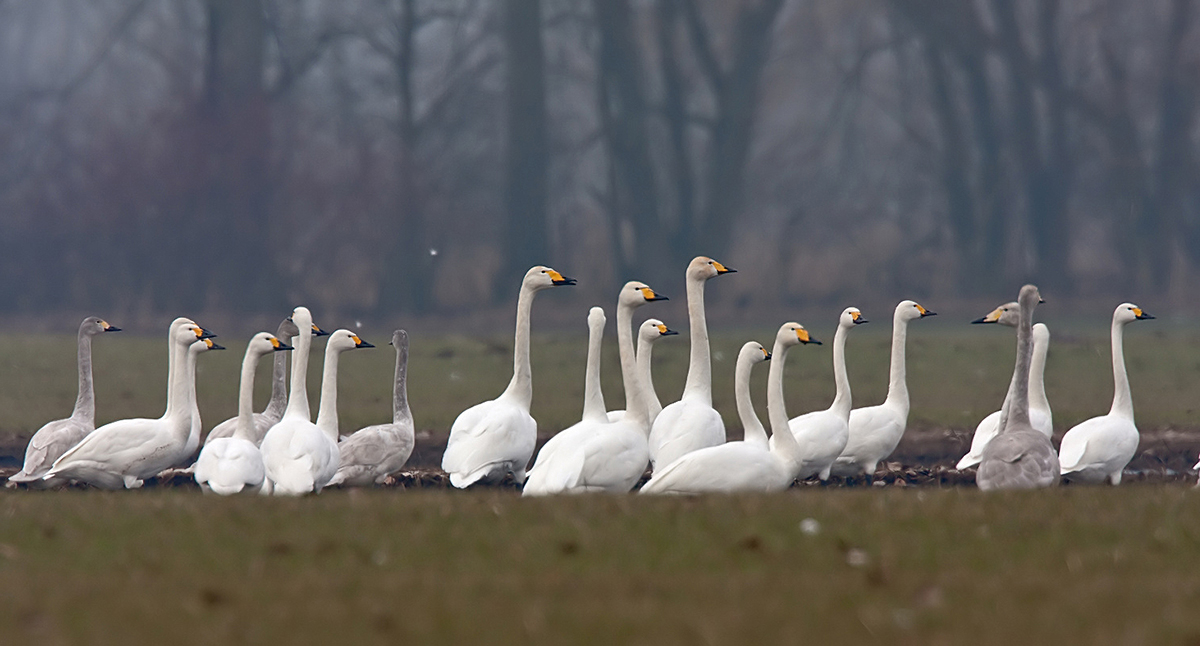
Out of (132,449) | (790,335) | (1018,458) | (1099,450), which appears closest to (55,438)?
(132,449)

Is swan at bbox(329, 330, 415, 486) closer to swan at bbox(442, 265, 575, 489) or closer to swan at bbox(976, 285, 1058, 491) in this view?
swan at bbox(442, 265, 575, 489)

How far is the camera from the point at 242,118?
149ft

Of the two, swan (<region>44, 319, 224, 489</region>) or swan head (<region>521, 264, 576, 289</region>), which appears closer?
swan (<region>44, 319, 224, 489</region>)

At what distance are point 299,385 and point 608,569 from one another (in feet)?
22.3

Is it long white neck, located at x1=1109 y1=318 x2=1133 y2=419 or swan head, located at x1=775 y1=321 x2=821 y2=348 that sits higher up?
swan head, located at x1=775 y1=321 x2=821 y2=348

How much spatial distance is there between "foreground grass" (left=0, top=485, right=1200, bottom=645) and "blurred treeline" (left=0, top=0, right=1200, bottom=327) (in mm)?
35146

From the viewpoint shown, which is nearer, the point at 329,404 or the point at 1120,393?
the point at 329,404

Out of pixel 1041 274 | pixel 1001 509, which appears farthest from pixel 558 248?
pixel 1001 509

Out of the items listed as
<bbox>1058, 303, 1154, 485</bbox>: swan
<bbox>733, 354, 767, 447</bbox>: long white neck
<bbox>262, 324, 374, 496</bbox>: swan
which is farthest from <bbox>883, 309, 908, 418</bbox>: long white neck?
<bbox>262, 324, 374, 496</bbox>: swan

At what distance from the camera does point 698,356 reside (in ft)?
44.7

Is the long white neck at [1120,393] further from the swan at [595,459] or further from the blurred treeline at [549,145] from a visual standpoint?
the blurred treeline at [549,145]

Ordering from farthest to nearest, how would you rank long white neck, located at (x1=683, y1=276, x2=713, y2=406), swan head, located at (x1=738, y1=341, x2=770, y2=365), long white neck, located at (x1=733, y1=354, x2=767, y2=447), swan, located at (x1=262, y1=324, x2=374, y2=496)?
1. long white neck, located at (x1=683, y1=276, x2=713, y2=406)
2. swan head, located at (x1=738, y1=341, x2=770, y2=365)
3. long white neck, located at (x1=733, y1=354, x2=767, y2=447)
4. swan, located at (x1=262, y1=324, x2=374, y2=496)

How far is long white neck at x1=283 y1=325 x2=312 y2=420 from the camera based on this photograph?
12867mm

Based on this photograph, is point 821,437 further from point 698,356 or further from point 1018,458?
point 1018,458
